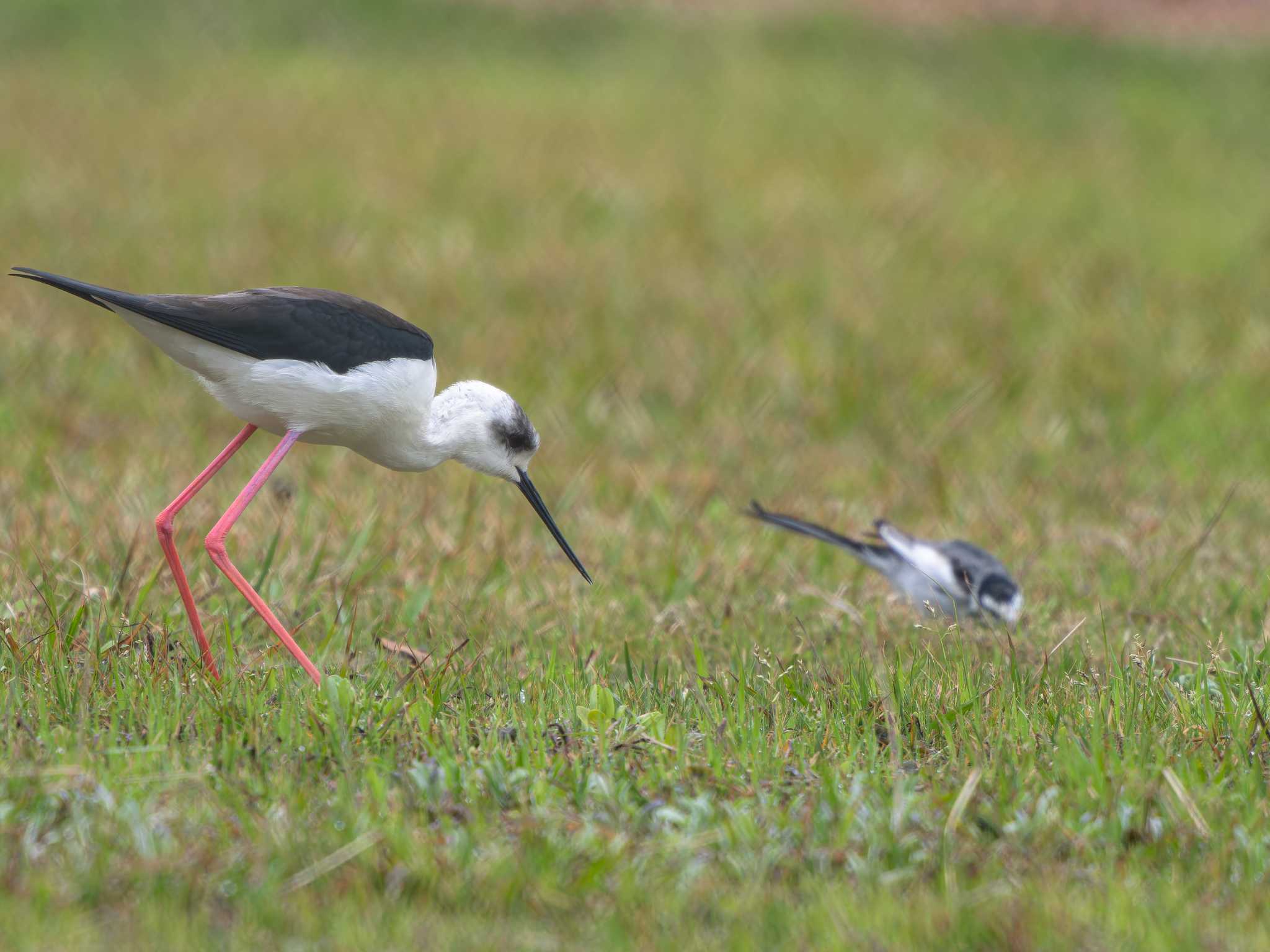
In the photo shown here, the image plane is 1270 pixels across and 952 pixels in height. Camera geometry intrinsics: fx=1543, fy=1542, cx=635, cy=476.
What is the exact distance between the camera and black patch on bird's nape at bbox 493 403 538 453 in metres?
4.62

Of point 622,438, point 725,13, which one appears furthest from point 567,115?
point 622,438

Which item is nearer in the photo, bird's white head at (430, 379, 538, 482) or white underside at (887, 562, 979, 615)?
bird's white head at (430, 379, 538, 482)

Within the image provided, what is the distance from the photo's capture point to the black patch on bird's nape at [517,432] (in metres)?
4.62

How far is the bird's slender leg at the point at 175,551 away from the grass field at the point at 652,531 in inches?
3.3

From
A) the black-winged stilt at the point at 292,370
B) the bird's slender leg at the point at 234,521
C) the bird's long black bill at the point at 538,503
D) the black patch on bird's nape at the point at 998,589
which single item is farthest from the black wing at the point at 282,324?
the black patch on bird's nape at the point at 998,589

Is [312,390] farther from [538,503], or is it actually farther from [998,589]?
[998,589]

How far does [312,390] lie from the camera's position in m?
4.22

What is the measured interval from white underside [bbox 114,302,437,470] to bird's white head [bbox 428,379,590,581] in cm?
12

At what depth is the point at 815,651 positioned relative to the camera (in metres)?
4.55

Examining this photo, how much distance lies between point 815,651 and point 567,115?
11.7 meters

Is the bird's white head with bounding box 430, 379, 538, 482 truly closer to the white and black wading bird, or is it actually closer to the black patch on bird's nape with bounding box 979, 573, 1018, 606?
the white and black wading bird

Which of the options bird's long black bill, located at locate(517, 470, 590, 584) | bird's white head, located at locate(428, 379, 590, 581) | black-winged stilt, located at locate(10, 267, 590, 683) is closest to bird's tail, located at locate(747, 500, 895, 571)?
bird's long black bill, located at locate(517, 470, 590, 584)

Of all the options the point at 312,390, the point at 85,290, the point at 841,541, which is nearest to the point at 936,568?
the point at 841,541

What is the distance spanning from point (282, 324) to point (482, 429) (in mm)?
691
